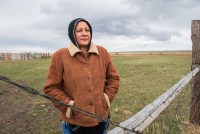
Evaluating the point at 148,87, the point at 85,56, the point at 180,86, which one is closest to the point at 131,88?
the point at 148,87

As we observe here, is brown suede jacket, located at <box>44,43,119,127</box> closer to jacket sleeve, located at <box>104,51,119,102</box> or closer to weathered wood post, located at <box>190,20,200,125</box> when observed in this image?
jacket sleeve, located at <box>104,51,119,102</box>

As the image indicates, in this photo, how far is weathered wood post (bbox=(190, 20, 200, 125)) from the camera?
18.3 ft

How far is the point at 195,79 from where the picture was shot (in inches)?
226


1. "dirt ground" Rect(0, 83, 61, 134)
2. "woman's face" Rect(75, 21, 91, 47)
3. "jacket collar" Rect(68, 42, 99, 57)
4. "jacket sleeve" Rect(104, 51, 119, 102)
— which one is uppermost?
"woman's face" Rect(75, 21, 91, 47)

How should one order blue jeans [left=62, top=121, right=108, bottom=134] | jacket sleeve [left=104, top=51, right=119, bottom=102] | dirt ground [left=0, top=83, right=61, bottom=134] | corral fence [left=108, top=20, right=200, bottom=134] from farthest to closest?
dirt ground [left=0, top=83, right=61, bottom=134]
corral fence [left=108, top=20, right=200, bottom=134]
jacket sleeve [left=104, top=51, right=119, bottom=102]
blue jeans [left=62, top=121, right=108, bottom=134]

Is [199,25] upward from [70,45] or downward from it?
upward

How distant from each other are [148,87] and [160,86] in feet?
1.41

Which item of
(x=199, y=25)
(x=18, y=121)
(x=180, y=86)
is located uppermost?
(x=199, y=25)

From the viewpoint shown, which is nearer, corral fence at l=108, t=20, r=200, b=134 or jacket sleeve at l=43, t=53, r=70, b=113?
jacket sleeve at l=43, t=53, r=70, b=113

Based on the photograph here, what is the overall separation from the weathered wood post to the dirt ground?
272 centimetres

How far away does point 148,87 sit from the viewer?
11562 mm

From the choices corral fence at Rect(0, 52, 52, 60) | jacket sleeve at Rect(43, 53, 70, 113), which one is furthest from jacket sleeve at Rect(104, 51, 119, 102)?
corral fence at Rect(0, 52, 52, 60)

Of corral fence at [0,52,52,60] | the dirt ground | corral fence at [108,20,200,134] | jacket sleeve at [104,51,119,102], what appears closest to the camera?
jacket sleeve at [104,51,119,102]

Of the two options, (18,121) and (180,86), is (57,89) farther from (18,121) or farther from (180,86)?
(18,121)
